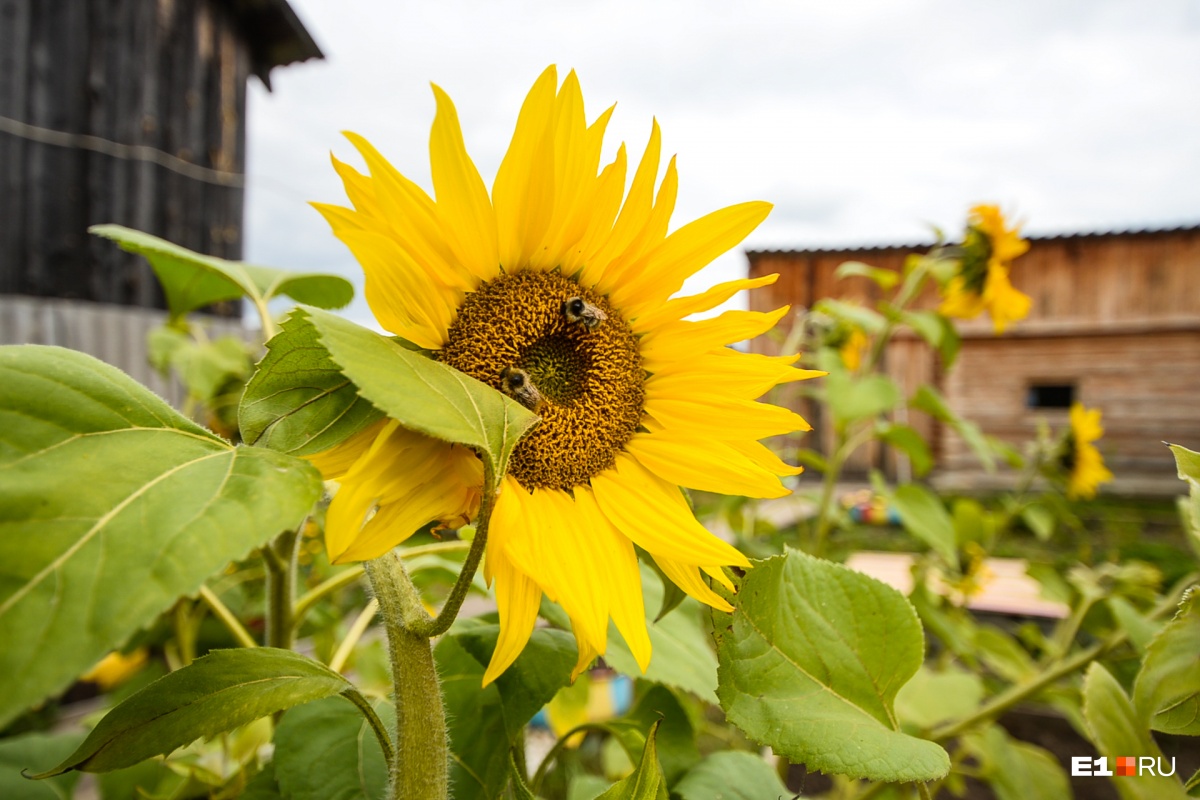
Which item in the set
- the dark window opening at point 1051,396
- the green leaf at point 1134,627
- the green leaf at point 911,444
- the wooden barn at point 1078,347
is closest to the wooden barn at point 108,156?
the green leaf at point 911,444

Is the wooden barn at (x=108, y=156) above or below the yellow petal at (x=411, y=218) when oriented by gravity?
above

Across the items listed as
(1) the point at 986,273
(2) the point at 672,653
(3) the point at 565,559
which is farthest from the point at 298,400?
(1) the point at 986,273

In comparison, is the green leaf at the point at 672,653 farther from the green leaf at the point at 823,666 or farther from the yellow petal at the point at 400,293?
the yellow petal at the point at 400,293

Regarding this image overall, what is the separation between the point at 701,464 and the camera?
0.43 metres

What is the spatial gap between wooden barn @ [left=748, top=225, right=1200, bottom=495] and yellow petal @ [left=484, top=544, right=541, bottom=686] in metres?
6.62

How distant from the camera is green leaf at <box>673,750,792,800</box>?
17.0 inches

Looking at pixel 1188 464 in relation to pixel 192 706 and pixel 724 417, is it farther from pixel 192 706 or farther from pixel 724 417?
pixel 192 706

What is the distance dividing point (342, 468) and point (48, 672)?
17cm

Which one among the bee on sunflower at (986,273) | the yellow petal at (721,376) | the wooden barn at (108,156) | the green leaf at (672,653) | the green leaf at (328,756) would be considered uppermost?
the wooden barn at (108,156)

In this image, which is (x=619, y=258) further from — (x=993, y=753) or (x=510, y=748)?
(x=993, y=753)

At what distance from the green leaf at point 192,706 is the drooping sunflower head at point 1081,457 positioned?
84.9 inches

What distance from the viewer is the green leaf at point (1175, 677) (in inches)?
15.2

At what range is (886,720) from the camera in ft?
1.43

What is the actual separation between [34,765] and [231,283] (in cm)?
39
